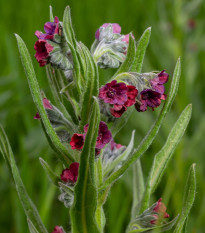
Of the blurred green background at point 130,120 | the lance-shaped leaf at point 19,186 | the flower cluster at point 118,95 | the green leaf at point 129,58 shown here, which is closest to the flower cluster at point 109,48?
the green leaf at point 129,58

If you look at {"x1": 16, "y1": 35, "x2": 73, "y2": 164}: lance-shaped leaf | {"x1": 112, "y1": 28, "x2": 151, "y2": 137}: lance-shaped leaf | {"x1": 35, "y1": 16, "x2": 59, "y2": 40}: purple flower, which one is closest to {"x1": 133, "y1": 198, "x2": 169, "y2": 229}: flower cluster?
{"x1": 112, "y1": 28, "x2": 151, "y2": 137}: lance-shaped leaf

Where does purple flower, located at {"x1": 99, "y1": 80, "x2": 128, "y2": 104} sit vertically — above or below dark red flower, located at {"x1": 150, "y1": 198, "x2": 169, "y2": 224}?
above

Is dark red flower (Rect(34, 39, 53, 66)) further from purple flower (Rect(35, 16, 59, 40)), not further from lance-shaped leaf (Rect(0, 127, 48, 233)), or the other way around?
lance-shaped leaf (Rect(0, 127, 48, 233))

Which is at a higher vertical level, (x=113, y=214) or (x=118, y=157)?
(x=118, y=157)

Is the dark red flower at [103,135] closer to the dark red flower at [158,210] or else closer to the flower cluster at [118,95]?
the flower cluster at [118,95]

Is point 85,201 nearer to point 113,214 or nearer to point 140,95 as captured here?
point 140,95

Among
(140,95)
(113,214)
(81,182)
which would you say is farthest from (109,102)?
(113,214)

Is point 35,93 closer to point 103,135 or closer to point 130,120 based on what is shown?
point 103,135
